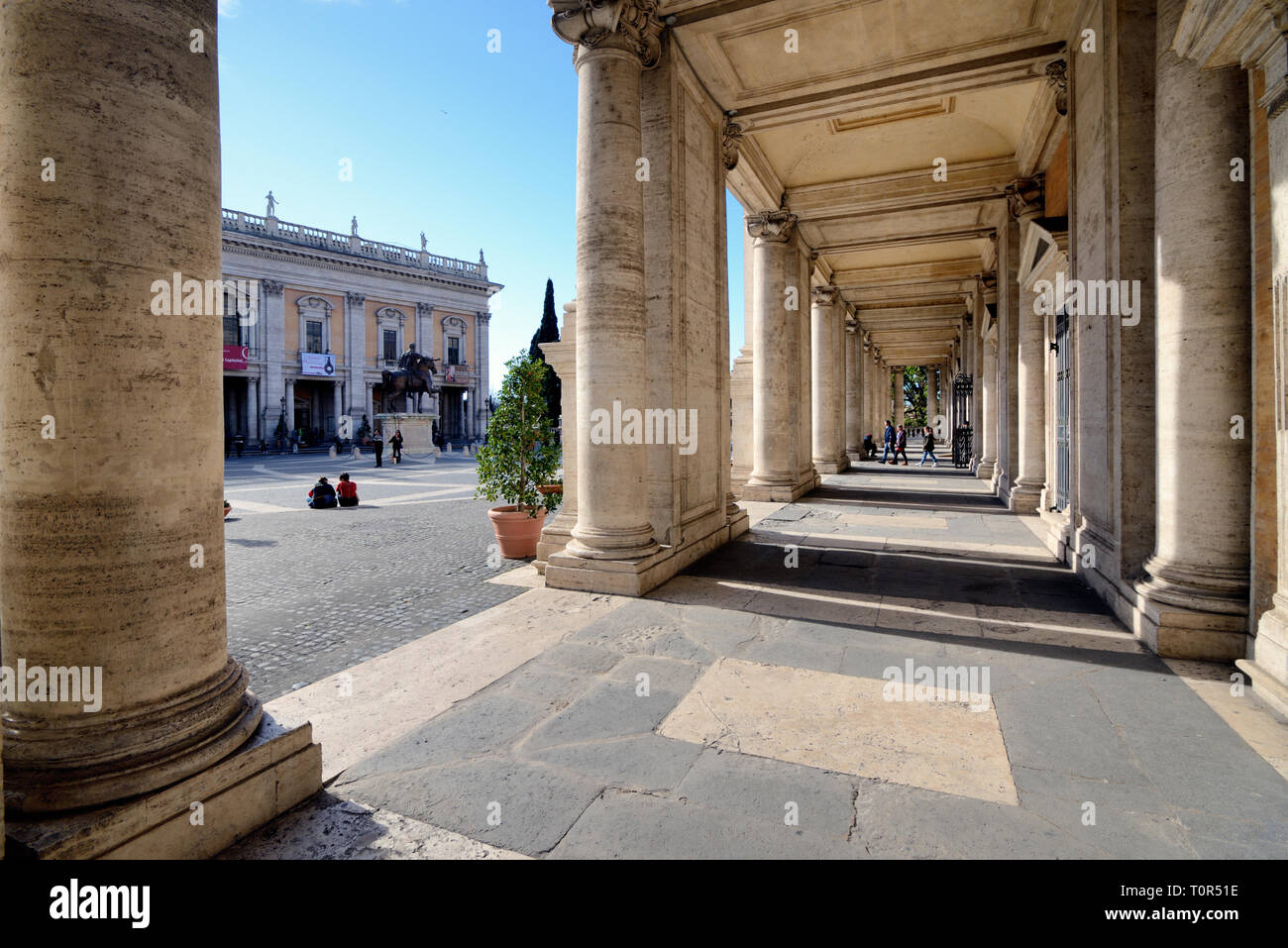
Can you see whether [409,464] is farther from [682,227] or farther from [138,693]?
[138,693]

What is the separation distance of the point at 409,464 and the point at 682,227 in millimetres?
24604

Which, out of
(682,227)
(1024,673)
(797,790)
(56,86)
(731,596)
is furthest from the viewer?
(682,227)

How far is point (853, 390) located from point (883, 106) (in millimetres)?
15837

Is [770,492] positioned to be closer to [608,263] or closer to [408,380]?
[608,263]

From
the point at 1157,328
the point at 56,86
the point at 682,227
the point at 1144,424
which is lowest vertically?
the point at 1144,424

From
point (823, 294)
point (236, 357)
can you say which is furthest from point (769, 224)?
point (236, 357)

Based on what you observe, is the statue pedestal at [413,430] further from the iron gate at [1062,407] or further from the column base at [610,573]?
the iron gate at [1062,407]

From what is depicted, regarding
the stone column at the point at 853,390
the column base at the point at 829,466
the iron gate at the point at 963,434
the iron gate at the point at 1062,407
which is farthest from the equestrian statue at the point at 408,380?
the iron gate at the point at 1062,407

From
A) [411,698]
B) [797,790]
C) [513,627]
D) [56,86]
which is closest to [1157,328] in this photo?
[797,790]

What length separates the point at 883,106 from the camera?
9359 millimetres

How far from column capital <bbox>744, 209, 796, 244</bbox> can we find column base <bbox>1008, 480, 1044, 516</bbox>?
6730 mm

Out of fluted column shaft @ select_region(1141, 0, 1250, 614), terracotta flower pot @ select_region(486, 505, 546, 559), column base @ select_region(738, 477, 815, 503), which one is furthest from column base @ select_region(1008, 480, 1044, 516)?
terracotta flower pot @ select_region(486, 505, 546, 559)

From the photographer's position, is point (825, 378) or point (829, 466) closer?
point (825, 378)

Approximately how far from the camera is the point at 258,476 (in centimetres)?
2297
